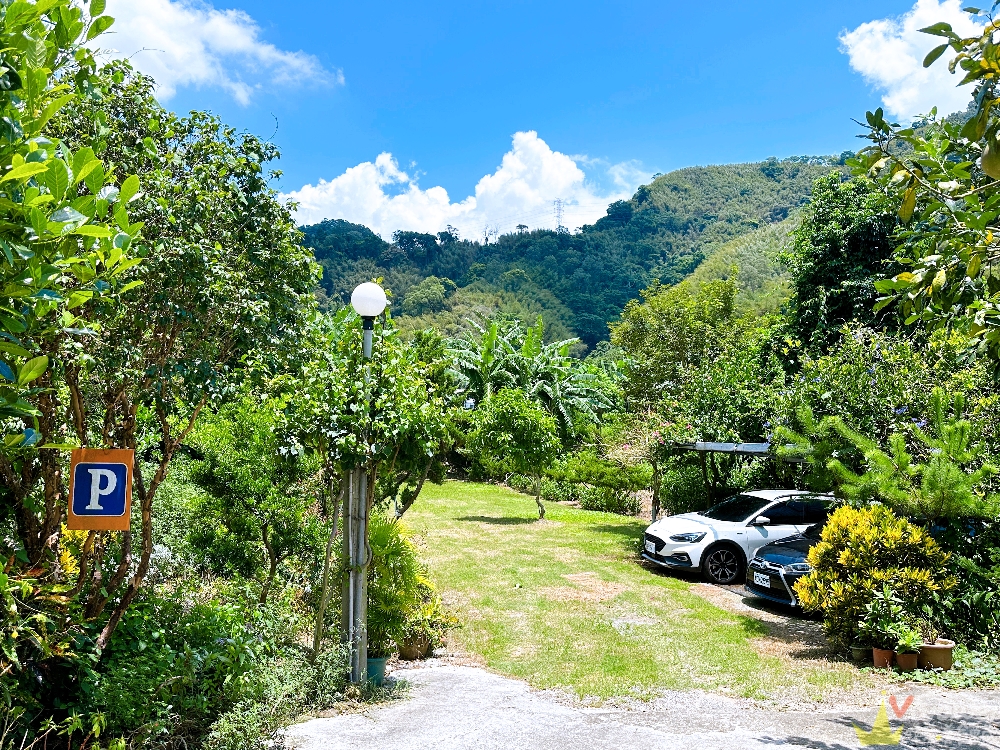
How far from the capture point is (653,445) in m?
15.3

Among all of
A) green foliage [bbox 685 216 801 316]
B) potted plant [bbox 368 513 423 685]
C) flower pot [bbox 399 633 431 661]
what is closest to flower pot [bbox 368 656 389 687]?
potted plant [bbox 368 513 423 685]

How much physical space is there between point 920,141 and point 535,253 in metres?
89.4

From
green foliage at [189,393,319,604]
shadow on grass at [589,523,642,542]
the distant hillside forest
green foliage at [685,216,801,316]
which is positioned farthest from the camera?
the distant hillside forest

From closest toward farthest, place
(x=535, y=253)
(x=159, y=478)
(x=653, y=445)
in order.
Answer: (x=159, y=478) → (x=653, y=445) → (x=535, y=253)

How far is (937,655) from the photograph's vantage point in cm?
764

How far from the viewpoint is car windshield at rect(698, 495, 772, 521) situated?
12.9 metres

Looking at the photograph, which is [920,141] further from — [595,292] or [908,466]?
[595,292]

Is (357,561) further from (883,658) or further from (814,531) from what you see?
(814,531)

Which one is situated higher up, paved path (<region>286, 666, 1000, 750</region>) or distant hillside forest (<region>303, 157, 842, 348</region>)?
distant hillside forest (<region>303, 157, 842, 348</region>)

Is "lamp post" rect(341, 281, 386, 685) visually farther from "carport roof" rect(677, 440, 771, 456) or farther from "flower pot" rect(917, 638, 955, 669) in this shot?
"carport roof" rect(677, 440, 771, 456)

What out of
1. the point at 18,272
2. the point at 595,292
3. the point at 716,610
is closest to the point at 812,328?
the point at 716,610

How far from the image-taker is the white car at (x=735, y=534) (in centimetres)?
1249

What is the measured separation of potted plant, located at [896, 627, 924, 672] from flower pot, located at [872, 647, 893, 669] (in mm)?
85

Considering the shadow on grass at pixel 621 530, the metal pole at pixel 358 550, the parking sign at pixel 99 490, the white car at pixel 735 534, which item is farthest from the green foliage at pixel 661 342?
the parking sign at pixel 99 490
